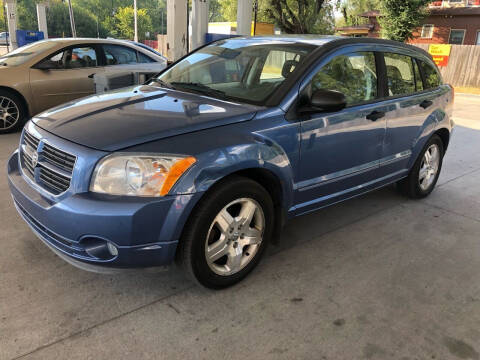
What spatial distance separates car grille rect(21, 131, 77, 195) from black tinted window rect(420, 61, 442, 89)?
145 inches

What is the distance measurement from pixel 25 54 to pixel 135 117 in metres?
5.39

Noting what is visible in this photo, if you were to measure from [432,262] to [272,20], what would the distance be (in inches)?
1275

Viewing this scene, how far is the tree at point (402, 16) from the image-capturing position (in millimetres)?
24688

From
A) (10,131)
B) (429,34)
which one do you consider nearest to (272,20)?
(429,34)

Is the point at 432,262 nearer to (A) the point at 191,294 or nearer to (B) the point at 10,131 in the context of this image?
(A) the point at 191,294

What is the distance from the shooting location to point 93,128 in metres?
2.61

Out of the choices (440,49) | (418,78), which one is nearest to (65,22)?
(440,49)

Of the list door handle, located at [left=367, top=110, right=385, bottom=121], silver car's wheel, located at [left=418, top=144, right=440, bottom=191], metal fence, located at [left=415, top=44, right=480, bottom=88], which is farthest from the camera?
metal fence, located at [left=415, top=44, right=480, bottom=88]

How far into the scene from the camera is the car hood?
8.19 feet

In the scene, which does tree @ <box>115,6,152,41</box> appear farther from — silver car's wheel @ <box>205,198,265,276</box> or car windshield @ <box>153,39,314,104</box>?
silver car's wheel @ <box>205,198,265,276</box>

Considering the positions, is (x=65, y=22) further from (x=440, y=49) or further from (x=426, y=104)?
(x=426, y=104)

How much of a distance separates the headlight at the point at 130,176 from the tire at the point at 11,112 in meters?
5.25

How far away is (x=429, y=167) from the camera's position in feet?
15.9

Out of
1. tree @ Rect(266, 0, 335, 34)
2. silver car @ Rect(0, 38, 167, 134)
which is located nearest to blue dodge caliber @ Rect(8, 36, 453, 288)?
silver car @ Rect(0, 38, 167, 134)
